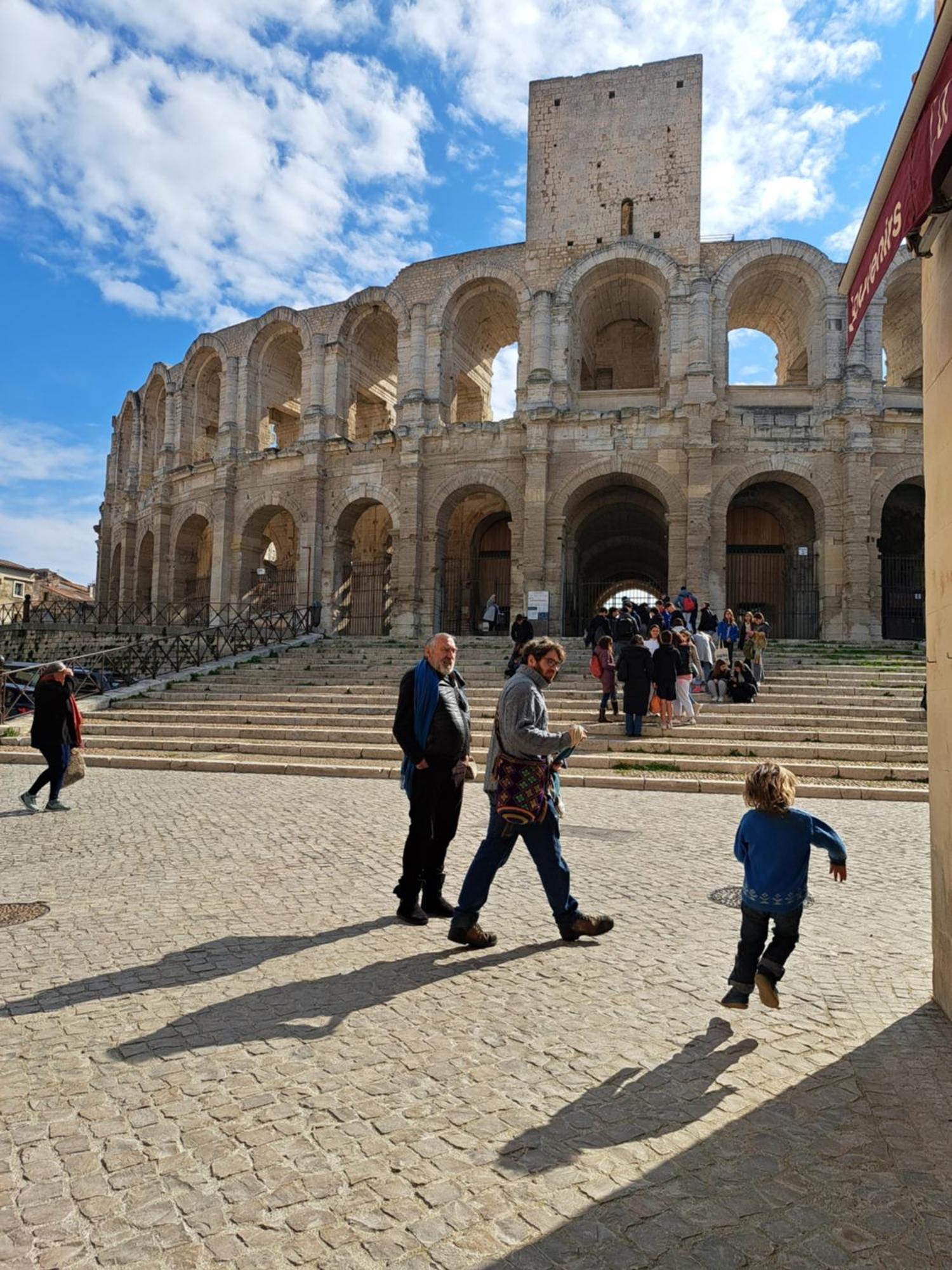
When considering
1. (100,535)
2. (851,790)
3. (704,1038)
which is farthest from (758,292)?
(100,535)

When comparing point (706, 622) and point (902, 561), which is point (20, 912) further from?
point (902, 561)

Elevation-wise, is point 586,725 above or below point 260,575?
below

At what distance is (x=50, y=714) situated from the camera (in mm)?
8398

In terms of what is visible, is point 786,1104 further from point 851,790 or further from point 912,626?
point 912,626

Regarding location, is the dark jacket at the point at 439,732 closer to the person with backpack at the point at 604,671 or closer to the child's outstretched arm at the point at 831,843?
the child's outstretched arm at the point at 831,843

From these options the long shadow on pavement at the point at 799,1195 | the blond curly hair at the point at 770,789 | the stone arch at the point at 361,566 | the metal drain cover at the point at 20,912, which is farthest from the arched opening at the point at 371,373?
the long shadow on pavement at the point at 799,1195

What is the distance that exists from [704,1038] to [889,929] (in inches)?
80.5

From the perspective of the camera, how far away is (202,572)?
32.6 metres

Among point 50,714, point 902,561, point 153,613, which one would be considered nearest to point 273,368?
point 153,613

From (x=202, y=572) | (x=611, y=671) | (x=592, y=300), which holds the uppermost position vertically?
(x=592, y=300)

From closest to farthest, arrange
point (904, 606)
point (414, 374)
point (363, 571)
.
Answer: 1. point (904, 606)
2. point (414, 374)
3. point (363, 571)

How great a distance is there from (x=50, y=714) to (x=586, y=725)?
7872mm

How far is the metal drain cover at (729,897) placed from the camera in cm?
525

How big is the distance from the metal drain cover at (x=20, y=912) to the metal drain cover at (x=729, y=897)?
4316mm
